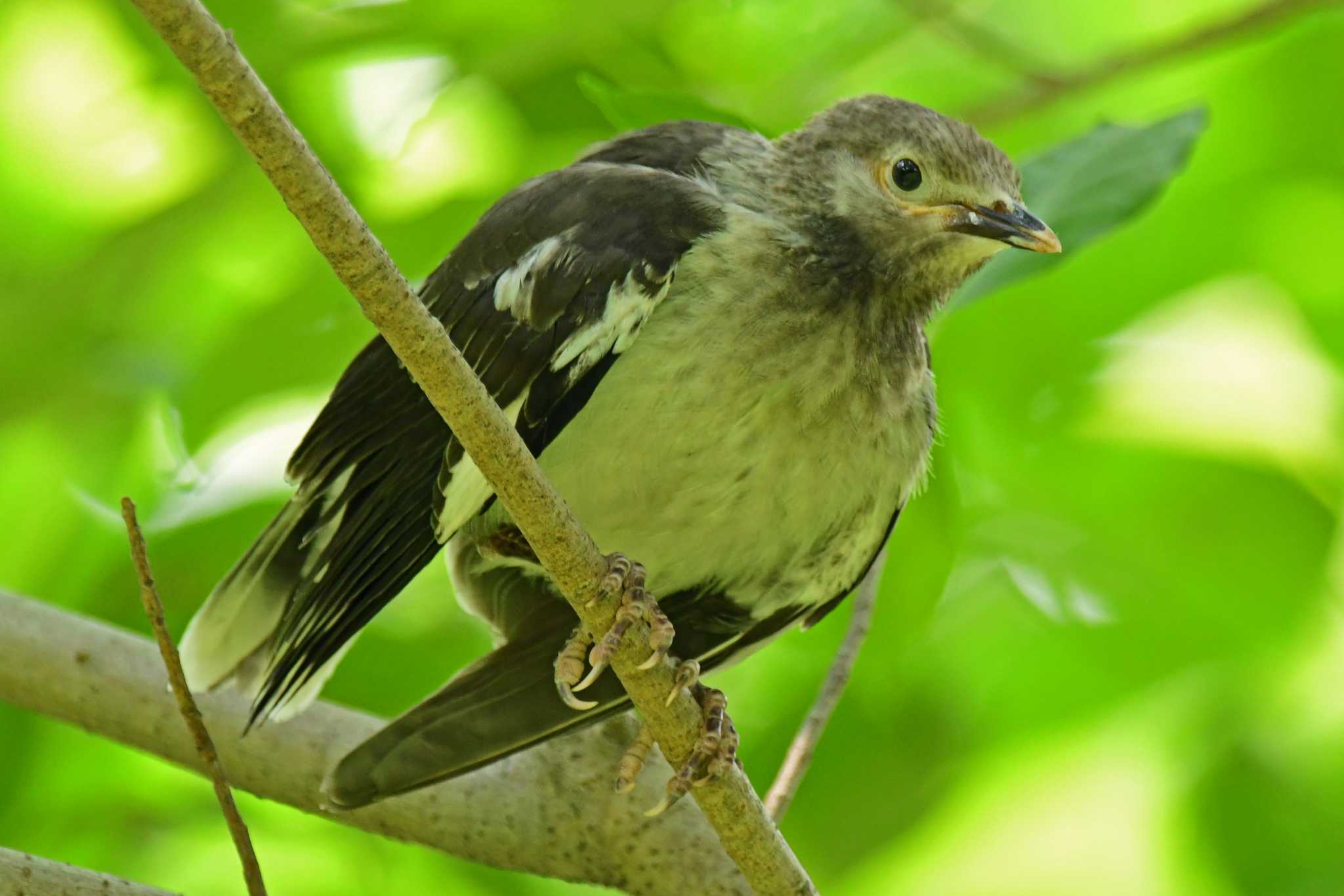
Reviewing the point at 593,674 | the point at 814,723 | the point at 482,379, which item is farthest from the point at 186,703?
the point at 814,723

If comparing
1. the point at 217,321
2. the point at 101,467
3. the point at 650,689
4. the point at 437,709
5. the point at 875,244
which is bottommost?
the point at 650,689

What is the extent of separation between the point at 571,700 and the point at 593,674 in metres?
0.29

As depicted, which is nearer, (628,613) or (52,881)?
(52,881)

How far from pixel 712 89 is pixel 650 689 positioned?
2047 mm

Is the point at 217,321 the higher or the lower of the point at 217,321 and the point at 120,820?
the higher

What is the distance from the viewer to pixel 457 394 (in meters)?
2.32

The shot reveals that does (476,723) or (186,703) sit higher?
(186,703)

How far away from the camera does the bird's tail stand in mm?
3180

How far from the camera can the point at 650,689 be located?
279 cm

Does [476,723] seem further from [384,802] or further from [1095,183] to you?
[1095,183]

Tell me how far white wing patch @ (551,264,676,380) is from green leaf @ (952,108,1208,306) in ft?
2.41

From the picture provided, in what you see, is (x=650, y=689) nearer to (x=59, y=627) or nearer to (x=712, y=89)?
(x=59, y=627)

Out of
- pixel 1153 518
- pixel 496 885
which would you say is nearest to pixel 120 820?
pixel 496 885

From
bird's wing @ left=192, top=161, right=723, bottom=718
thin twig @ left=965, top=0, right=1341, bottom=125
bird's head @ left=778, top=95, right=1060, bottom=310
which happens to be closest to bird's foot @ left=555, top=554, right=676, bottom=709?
bird's wing @ left=192, top=161, right=723, bottom=718
